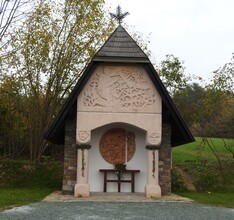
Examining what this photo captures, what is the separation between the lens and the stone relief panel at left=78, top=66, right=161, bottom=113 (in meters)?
12.2

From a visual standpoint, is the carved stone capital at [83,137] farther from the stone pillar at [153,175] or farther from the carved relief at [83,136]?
the stone pillar at [153,175]

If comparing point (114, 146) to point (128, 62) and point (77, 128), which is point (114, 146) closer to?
point (77, 128)

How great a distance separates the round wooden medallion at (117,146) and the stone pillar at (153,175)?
130cm

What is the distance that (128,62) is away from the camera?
12328 millimetres

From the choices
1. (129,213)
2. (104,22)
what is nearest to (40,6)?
(104,22)

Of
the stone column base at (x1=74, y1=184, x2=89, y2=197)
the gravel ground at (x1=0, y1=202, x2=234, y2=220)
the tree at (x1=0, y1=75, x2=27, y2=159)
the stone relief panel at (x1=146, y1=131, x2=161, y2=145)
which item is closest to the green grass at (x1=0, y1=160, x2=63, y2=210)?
the stone column base at (x1=74, y1=184, x2=89, y2=197)

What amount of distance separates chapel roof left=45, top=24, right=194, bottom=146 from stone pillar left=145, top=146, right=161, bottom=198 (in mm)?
1443

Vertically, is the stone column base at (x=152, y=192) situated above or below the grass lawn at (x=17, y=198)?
above

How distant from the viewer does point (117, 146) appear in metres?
13.3

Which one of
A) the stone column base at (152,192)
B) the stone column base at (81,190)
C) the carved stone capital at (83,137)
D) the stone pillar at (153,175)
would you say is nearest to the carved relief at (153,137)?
the stone pillar at (153,175)

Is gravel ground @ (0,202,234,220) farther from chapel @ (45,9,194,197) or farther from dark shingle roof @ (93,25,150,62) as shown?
dark shingle roof @ (93,25,150,62)

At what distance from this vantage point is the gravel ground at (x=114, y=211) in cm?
805

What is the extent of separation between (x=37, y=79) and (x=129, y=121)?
6.89 metres

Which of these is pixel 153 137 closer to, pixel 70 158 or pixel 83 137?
pixel 83 137
